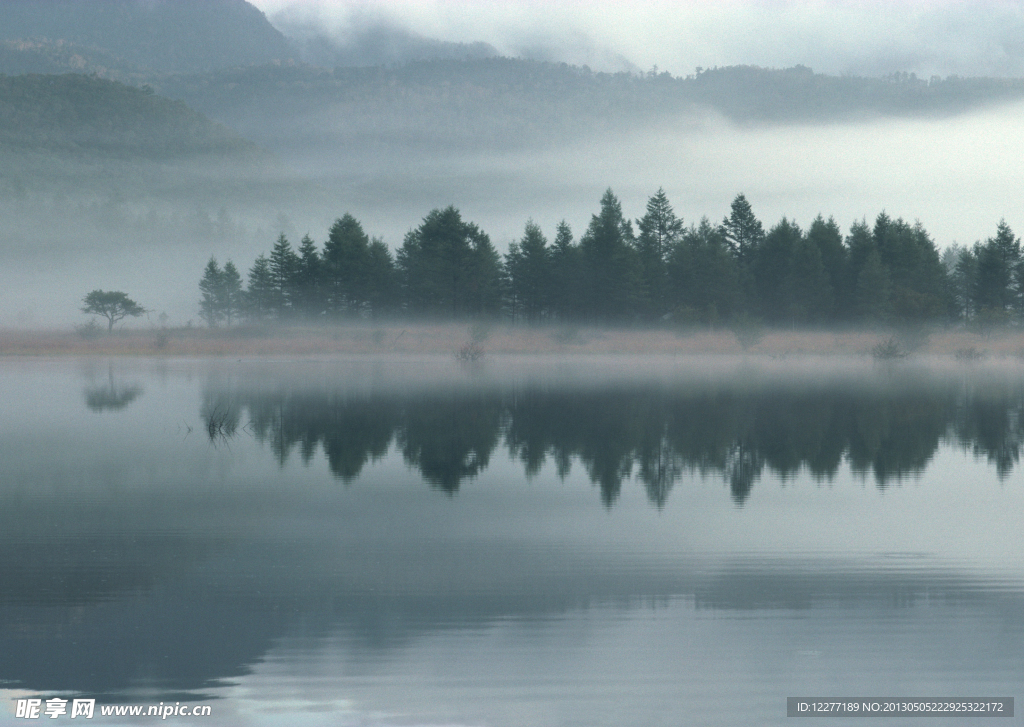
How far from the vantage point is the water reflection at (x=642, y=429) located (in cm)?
2112

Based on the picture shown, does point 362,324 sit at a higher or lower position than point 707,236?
lower

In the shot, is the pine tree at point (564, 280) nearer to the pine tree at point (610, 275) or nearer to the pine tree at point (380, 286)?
the pine tree at point (610, 275)

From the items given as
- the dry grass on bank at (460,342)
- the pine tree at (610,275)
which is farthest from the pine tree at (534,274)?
the dry grass on bank at (460,342)

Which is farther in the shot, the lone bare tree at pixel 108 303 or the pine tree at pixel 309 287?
the lone bare tree at pixel 108 303

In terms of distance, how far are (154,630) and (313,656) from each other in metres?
1.77

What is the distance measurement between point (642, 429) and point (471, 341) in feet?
187

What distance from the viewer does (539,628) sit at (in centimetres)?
1062

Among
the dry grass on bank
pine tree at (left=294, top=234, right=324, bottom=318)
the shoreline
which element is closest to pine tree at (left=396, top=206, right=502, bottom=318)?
the dry grass on bank

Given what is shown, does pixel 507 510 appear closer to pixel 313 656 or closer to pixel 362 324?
pixel 313 656

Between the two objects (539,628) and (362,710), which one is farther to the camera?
(539,628)

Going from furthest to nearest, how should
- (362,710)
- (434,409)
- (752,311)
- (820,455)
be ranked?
(752,311)
(434,409)
(820,455)
(362,710)

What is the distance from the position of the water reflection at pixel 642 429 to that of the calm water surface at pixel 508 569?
7.3 inches

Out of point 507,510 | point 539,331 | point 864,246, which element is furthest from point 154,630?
point 864,246

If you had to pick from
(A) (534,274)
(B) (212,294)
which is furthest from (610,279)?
(B) (212,294)
